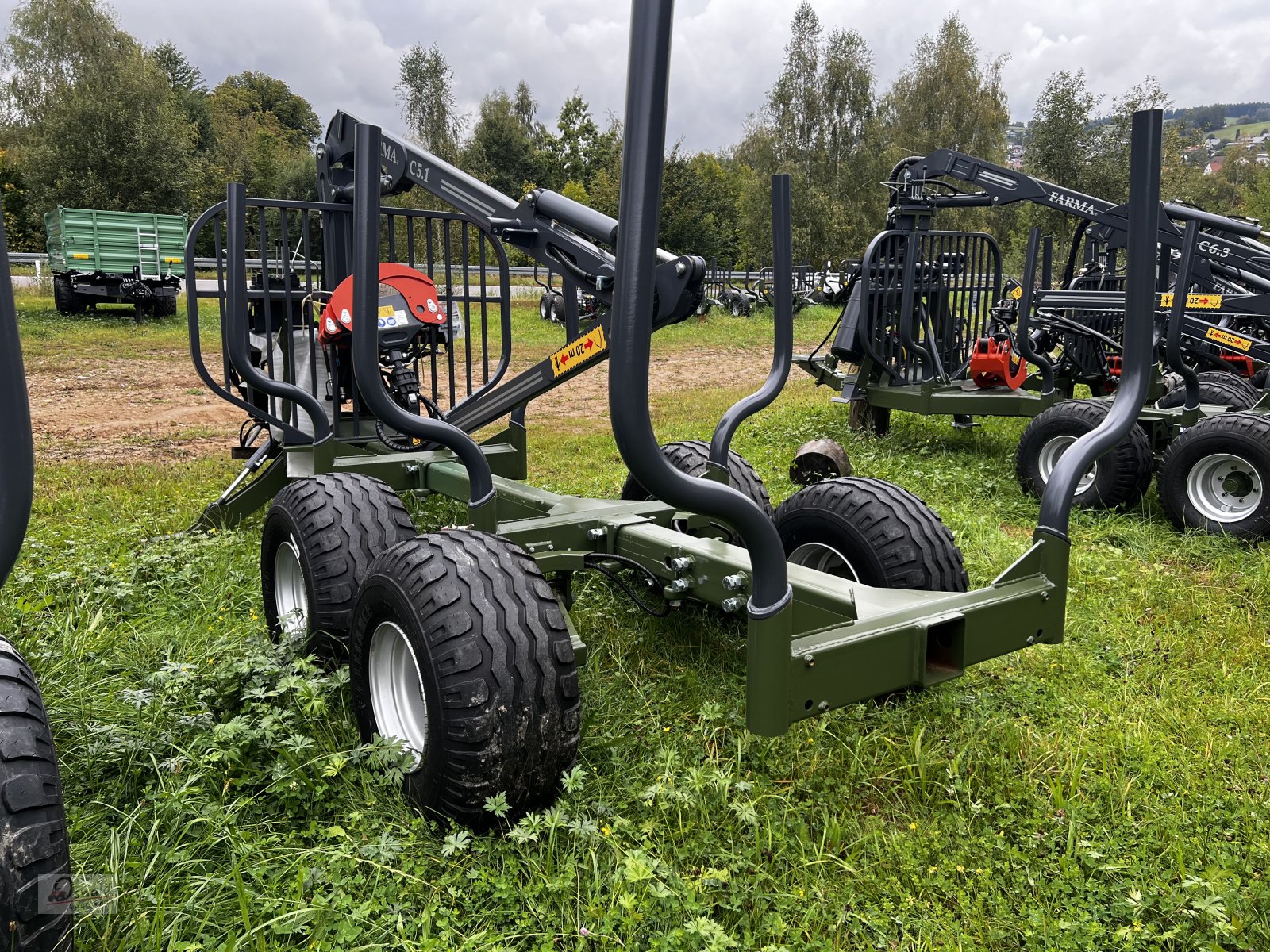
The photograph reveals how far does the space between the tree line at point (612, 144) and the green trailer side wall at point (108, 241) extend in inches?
359

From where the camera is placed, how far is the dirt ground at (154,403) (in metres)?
8.12

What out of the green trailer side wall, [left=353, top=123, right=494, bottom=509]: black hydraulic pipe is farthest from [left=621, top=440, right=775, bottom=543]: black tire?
the green trailer side wall

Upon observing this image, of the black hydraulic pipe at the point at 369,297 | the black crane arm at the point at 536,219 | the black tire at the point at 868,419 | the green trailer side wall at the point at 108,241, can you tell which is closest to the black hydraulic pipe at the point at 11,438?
the black hydraulic pipe at the point at 369,297

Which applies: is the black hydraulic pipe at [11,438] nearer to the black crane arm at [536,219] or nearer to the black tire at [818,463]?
the black crane arm at [536,219]

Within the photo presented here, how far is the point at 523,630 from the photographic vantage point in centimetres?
246

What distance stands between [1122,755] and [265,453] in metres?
4.55

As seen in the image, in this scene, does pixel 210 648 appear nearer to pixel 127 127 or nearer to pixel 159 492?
pixel 159 492

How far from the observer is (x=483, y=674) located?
2.39 meters

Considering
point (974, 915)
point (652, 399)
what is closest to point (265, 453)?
point (974, 915)

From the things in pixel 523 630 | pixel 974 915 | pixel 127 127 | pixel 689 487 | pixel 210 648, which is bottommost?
pixel 974 915

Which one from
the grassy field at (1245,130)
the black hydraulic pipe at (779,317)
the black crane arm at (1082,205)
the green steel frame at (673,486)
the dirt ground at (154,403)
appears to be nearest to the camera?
the green steel frame at (673,486)

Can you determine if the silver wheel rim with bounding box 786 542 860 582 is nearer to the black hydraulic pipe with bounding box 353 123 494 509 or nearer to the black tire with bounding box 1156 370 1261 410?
the black hydraulic pipe with bounding box 353 123 494 509

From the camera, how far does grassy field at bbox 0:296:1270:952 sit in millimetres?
2244

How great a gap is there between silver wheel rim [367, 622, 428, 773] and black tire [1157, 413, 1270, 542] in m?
4.67
